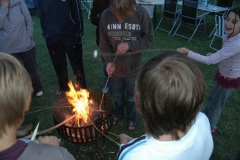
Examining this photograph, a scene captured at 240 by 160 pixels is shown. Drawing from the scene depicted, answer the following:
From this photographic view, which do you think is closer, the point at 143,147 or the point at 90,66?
the point at 143,147

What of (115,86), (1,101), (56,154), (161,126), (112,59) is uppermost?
(1,101)

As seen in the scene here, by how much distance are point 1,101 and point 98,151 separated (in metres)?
2.03

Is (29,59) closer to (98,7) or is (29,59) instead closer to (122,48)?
(98,7)

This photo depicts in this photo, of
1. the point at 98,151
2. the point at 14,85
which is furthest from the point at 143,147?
the point at 98,151

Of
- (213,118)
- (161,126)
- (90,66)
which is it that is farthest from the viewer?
(90,66)

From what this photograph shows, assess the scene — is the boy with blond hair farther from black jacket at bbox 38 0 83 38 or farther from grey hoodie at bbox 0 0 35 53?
grey hoodie at bbox 0 0 35 53

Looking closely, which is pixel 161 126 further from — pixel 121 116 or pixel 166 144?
pixel 121 116

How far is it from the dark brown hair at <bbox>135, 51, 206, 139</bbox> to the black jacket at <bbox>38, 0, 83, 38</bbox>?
2.76 m

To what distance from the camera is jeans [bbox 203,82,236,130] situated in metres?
2.87

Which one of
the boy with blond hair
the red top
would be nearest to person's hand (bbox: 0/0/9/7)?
the boy with blond hair

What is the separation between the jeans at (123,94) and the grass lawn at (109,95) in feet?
0.72

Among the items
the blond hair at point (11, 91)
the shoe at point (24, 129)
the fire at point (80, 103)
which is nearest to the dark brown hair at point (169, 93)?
the blond hair at point (11, 91)

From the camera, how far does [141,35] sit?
2.95 metres

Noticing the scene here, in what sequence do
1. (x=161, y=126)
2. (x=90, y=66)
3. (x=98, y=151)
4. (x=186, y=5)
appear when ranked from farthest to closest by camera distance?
(x=186, y=5)
(x=90, y=66)
(x=98, y=151)
(x=161, y=126)
